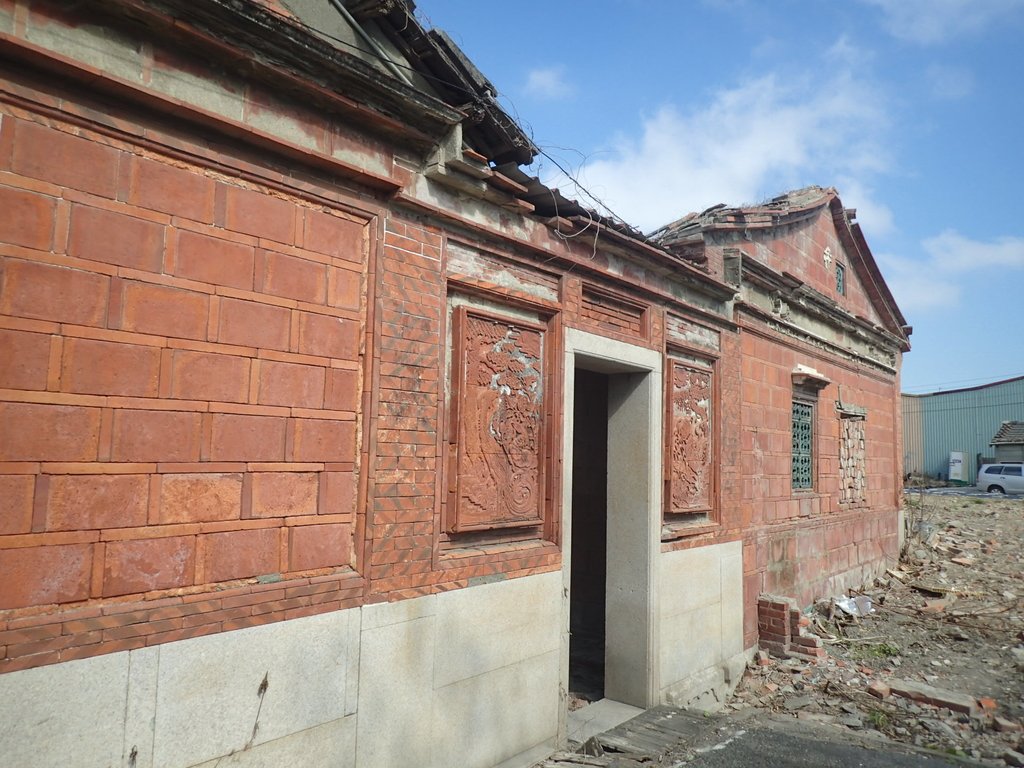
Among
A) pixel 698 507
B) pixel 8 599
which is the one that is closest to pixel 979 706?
pixel 698 507

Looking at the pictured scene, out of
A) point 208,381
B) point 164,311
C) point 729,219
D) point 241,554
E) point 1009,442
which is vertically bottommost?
point 241,554

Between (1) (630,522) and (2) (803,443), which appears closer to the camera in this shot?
(1) (630,522)

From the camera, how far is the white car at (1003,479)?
2553cm

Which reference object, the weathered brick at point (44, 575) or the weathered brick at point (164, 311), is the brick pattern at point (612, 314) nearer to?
the weathered brick at point (164, 311)

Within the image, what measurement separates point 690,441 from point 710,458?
1.54 feet

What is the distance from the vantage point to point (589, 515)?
25.5 ft

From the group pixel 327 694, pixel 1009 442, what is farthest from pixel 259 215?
pixel 1009 442

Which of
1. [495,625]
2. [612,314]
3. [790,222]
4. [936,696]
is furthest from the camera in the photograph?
[790,222]

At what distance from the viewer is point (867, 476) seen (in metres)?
11.1

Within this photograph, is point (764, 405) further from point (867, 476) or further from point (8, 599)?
point (8, 599)

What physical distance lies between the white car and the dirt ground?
15.7 metres

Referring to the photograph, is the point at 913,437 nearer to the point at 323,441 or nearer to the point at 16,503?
the point at 323,441

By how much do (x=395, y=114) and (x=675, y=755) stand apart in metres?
4.62

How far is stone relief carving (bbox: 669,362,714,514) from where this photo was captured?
6348 millimetres
